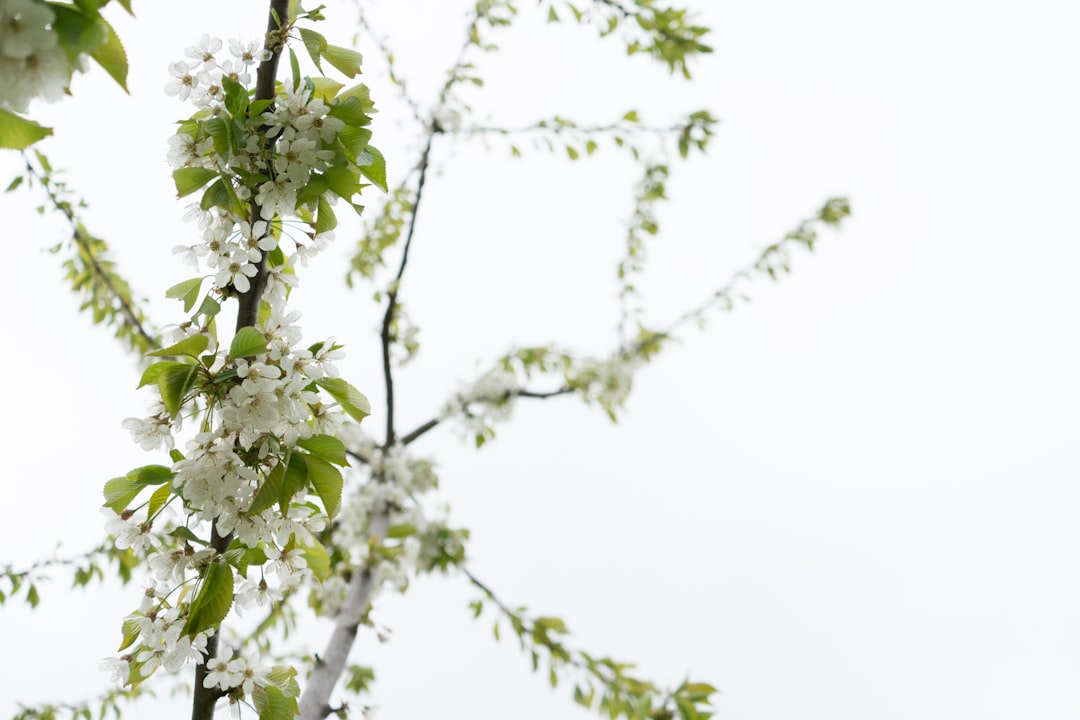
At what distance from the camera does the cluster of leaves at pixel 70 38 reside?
520 millimetres

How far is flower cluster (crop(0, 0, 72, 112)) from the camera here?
1.63ft

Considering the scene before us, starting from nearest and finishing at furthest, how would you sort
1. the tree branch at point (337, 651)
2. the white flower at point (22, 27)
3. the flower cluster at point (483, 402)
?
the white flower at point (22, 27)
the tree branch at point (337, 651)
the flower cluster at point (483, 402)

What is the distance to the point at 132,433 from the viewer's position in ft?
2.59

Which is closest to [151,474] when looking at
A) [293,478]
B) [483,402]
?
[293,478]

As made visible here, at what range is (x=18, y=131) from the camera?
57cm

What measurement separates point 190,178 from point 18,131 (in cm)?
23

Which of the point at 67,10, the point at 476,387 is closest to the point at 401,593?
the point at 476,387

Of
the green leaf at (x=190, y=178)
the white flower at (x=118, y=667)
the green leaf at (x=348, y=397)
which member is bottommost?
the white flower at (x=118, y=667)

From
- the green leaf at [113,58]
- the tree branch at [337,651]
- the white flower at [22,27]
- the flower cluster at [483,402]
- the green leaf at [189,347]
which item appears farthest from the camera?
the flower cluster at [483,402]

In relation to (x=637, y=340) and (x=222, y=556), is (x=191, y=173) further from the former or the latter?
(x=637, y=340)

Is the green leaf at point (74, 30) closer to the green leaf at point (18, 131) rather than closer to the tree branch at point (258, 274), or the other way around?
the green leaf at point (18, 131)

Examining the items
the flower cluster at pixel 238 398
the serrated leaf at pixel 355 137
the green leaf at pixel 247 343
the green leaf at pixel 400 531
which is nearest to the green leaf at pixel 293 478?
the flower cluster at pixel 238 398

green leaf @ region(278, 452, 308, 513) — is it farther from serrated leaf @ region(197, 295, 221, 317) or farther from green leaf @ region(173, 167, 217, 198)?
green leaf @ region(173, 167, 217, 198)

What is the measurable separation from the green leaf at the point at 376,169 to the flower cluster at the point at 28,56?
35 cm
